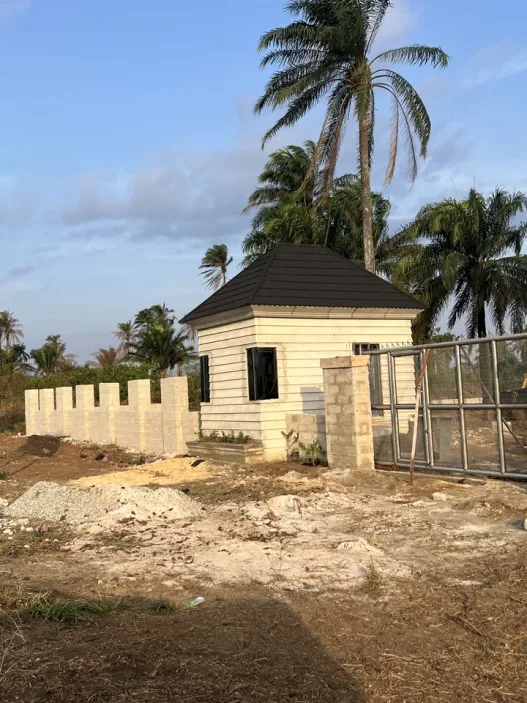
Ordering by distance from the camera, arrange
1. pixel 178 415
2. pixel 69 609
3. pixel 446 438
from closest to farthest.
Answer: pixel 69 609, pixel 446 438, pixel 178 415

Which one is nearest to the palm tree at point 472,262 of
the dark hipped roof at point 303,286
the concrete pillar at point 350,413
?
the dark hipped roof at point 303,286

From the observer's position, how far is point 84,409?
23859mm

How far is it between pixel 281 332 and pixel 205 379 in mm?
3084

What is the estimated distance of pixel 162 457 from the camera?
18.2 meters

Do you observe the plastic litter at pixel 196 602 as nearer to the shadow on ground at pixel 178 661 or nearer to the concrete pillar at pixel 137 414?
the shadow on ground at pixel 178 661

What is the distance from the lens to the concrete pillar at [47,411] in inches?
1045

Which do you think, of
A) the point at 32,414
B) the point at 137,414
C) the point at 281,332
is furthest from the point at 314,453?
the point at 32,414

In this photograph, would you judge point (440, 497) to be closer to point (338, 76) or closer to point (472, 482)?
point (472, 482)

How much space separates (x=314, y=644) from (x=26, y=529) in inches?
242

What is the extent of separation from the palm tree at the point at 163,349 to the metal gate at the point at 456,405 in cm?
2865

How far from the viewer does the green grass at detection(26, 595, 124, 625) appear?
5204 mm

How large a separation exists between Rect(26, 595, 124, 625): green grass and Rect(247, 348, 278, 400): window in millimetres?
10076

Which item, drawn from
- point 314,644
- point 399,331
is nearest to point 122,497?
point 314,644

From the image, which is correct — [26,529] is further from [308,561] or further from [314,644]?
[314,644]
